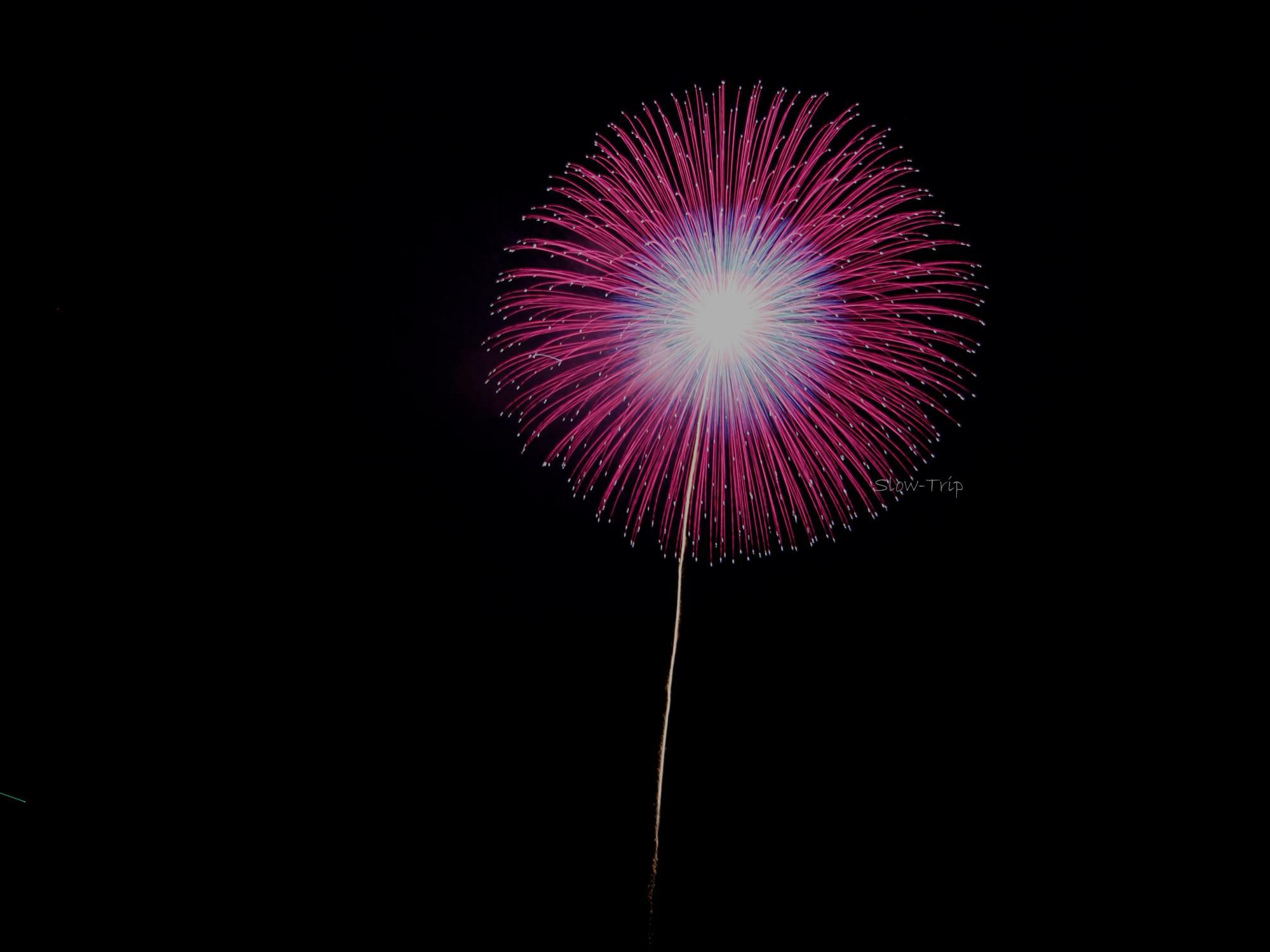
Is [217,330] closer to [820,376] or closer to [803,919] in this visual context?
[820,376]

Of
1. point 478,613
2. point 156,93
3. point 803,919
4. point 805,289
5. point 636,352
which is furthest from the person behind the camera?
point 478,613

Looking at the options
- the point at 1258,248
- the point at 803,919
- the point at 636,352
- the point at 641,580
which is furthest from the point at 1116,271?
the point at 803,919

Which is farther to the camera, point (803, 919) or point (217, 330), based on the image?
point (217, 330)

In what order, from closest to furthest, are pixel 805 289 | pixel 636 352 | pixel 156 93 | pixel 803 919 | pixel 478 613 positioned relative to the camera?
pixel 805 289 < pixel 636 352 < pixel 803 919 < pixel 156 93 < pixel 478 613

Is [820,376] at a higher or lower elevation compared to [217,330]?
lower
